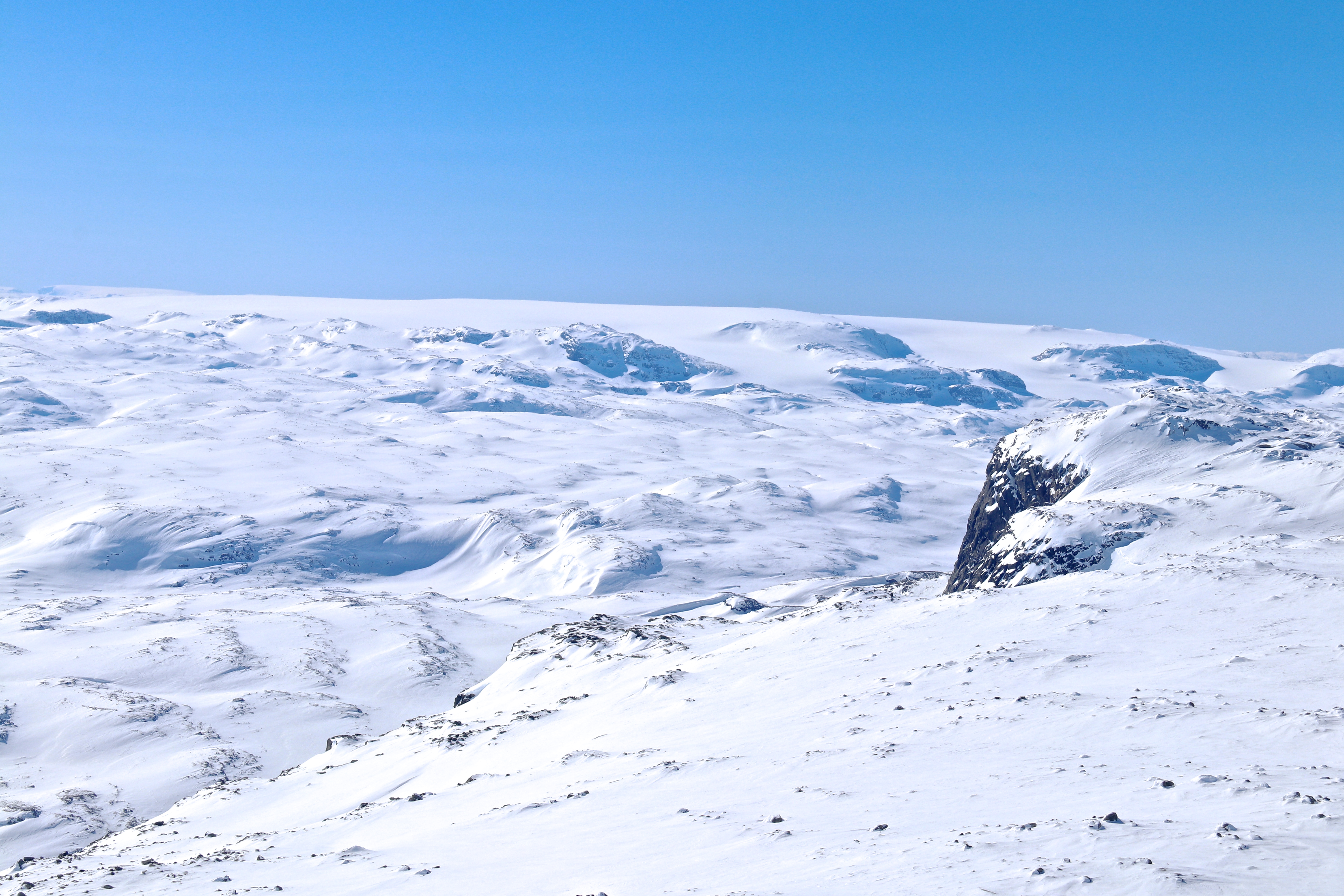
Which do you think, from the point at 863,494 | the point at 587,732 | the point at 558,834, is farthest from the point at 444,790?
the point at 863,494

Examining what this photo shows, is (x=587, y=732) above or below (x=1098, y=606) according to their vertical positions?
below

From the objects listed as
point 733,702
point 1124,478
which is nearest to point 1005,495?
point 1124,478

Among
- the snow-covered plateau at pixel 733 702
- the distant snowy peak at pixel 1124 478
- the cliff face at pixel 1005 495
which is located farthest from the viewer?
the cliff face at pixel 1005 495

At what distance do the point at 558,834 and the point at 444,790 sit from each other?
6.11 m

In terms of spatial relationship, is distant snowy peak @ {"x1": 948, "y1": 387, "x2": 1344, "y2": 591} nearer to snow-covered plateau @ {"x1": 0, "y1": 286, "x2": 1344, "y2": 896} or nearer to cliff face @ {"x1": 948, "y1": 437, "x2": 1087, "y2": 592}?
cliff face @ {"x1": 948, "y1": 437, "x2": 1087, "y2": 592}

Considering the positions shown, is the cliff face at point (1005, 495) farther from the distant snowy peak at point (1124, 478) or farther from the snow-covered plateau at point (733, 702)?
the snow-covered plateau at point (733, 702)

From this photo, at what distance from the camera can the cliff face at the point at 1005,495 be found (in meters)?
42.1

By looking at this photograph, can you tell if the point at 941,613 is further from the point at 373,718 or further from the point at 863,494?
the point at 863,494

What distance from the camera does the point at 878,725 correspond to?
60.1 feet

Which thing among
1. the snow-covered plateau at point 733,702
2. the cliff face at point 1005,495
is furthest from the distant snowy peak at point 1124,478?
the snow-covered plateau at point 733,702

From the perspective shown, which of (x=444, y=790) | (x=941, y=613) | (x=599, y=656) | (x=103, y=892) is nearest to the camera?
(x=103, y=892)

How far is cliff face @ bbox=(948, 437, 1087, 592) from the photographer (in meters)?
42.1

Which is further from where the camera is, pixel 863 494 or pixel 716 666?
pixel 863 494

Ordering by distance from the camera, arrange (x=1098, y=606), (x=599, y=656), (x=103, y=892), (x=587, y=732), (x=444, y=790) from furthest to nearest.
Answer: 1. (x=599, y=656)
2. (x=1098, y=606)
3. (x=587, y=732)
4. (x=444, y=790)
5. (x=103, y=892)
